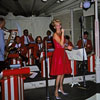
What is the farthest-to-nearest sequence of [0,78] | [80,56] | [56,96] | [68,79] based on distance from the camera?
[68,79] → [80,56] → [56,96] → [0,78]

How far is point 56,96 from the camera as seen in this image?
2656mm

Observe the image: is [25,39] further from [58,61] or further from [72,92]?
[58,61]

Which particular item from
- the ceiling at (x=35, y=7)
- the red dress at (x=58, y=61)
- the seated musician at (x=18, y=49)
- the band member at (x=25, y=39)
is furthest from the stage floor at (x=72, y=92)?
the ceiling at (x=35, y=7)

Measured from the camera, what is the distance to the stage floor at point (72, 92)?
2783 mm

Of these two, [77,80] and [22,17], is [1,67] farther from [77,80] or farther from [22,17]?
[22,17]

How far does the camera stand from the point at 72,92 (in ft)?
9.91

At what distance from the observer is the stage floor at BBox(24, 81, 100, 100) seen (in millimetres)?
2783

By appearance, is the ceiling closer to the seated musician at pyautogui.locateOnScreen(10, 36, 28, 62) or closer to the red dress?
the seated musician at pyautogui.locateOnScreen(10, 36, 28, 62)

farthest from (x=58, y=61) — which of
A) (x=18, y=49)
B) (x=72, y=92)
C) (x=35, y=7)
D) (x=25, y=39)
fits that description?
(x=35, y=7)

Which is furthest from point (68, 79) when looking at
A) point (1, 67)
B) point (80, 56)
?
point (1, 67)

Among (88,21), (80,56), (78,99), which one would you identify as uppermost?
(88,21)

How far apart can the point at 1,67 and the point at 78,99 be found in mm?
1269

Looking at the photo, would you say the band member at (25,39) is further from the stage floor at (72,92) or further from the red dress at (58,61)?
the red dress at (58,61)

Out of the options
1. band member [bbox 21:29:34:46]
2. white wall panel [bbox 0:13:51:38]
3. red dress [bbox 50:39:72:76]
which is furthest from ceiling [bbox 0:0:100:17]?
red dress [bbox 50:39:72:76]
